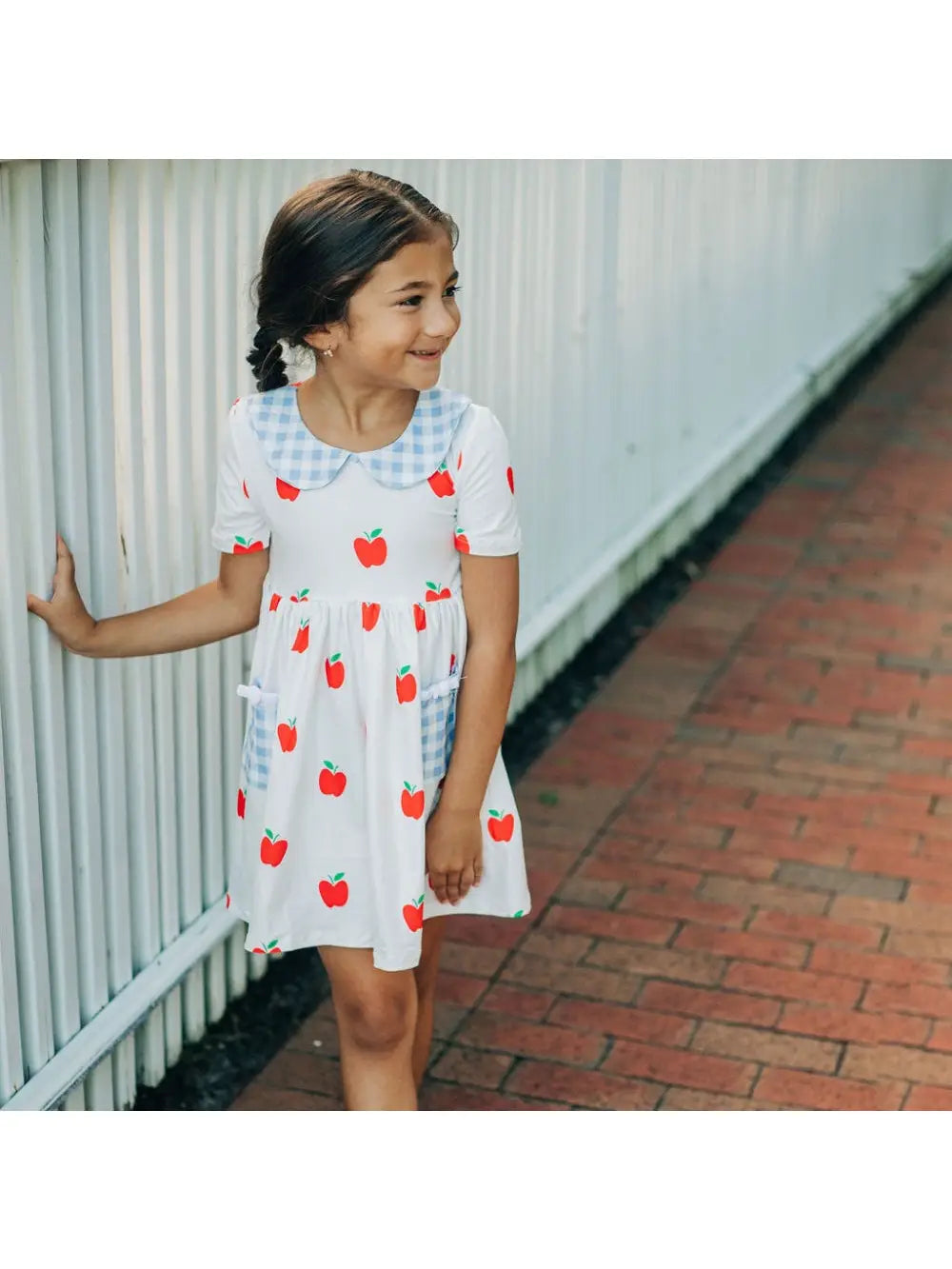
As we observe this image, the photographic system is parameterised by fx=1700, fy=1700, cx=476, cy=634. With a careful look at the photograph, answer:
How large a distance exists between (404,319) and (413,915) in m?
0.85

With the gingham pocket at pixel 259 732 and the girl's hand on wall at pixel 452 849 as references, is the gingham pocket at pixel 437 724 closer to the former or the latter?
the girl's hand on wall at pixel 452 849

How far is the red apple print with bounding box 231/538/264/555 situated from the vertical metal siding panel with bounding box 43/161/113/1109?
29 cm

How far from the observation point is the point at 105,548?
270cm

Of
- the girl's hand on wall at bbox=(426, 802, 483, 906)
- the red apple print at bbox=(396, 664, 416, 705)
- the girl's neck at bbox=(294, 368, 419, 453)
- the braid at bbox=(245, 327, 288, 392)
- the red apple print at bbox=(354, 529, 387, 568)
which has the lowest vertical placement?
the girl's hand on wall at bbox=(426, 802, 483, 906)

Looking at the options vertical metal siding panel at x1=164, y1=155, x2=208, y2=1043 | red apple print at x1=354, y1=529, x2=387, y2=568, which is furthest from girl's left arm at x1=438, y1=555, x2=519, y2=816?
vertical metal siding panel at x1=164, y1=155, x2=208, y2=1043

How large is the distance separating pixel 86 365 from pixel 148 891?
3.08 feet

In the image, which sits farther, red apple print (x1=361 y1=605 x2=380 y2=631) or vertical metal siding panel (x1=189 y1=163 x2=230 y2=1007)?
vertical metal siding panel (x1=189 y1=163 x2=230 y2=1007)

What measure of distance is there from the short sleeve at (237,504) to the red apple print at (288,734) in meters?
0.27

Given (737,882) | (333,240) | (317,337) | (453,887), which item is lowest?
(737,882)

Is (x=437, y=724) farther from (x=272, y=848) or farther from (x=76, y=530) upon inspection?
(x=76, y=530)

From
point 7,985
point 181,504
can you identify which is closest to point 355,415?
point 181,504

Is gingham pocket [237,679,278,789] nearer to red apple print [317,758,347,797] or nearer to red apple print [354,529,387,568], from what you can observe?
red apple print [317,758,347,797]

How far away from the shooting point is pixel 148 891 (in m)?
2.98

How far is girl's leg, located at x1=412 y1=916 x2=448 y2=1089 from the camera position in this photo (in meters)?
2.74
